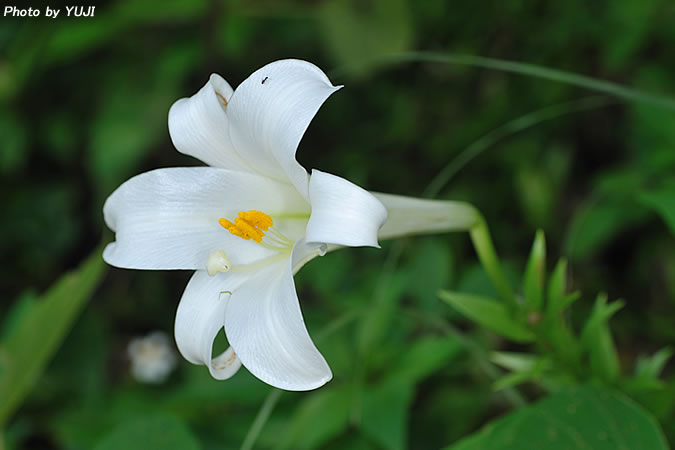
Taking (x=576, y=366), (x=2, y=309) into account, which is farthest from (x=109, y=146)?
(x=576, y=366)

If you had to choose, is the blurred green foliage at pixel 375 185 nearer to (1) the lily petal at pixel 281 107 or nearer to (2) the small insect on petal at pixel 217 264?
(2) the small insect on petal at pixel 217 264

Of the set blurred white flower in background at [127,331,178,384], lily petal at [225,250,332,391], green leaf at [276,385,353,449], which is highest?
lily petal at [225,250,332,391]

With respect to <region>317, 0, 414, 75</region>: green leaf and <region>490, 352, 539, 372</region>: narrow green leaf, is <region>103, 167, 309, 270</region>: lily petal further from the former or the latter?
<region>317, 0, 414, 75</region>: green leaf

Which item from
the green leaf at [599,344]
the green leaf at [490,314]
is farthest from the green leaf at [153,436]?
the green leaf at [599,344]

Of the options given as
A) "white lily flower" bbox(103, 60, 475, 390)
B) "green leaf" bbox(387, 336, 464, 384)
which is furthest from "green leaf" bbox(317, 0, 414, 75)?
"white lily flower" bbox(103, 60, 475, 390)

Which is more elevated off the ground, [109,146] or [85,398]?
[109,146]

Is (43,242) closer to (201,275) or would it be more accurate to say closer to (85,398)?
(85,398)
